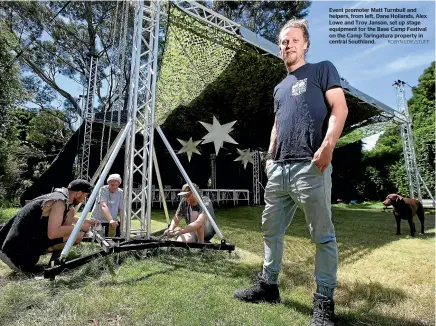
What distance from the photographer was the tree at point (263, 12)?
714 inches

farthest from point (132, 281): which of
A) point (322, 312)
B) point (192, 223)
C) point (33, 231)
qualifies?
point (322, 312)

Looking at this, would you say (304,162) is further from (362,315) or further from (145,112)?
(145,112)

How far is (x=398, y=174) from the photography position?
642 inches

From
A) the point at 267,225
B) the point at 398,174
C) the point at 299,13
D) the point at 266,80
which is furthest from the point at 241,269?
the point at 299,13

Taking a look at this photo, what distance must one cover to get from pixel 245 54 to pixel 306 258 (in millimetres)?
6006

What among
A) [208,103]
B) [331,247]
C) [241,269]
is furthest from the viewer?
[208,103]

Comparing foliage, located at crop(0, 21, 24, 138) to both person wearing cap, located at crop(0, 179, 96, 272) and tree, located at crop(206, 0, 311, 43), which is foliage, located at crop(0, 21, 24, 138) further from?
tree, located at crop(206, 0, 311, 43)

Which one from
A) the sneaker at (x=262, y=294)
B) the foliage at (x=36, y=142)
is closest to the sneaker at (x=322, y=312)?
the sneaker at (x=262, y=294)

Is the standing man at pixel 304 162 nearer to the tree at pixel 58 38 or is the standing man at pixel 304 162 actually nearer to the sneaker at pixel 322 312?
the sneaker at pixel 322 312

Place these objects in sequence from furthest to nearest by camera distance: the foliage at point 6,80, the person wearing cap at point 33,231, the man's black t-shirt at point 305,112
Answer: the foliage at point 6,80 → the person wearing cap at point 33,231 → the man's black t-shirt at point 305,112

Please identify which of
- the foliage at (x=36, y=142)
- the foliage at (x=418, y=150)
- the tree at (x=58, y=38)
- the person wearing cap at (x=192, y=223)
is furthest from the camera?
the tree at (x=58, y=38)

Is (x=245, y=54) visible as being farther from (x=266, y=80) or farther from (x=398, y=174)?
(x=398, y=174)

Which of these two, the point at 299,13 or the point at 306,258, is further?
the point at 299,13

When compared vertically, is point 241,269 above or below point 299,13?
below
